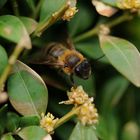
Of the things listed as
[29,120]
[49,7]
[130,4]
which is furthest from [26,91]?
[130,4]

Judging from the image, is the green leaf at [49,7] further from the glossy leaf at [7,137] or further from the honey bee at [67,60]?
the glossy leaf at [7,137]

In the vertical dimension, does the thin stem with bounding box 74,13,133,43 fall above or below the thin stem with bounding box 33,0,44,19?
below

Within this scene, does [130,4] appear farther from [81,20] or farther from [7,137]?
[7,137]

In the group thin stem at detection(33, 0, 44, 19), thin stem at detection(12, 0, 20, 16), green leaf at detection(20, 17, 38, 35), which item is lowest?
thin stem at detection(33, 0, 44, 19)

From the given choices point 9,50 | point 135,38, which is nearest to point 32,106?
point 9,50

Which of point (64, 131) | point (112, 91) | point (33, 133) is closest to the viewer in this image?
point (33, 133)

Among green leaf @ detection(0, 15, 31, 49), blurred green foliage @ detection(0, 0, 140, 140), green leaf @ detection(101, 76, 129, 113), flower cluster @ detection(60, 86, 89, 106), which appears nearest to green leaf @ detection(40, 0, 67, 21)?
blurred green foliage @ detection(0, 0, 140, 140)

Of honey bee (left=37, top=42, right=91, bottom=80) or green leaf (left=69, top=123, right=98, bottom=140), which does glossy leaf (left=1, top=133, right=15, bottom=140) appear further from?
honey bee (left=37, top=42, right=91, bottom=80)
